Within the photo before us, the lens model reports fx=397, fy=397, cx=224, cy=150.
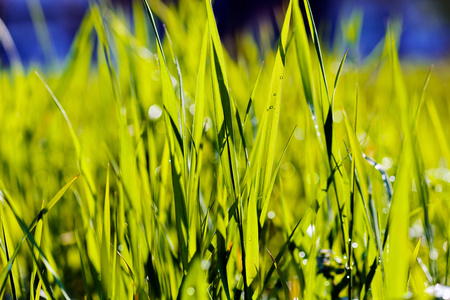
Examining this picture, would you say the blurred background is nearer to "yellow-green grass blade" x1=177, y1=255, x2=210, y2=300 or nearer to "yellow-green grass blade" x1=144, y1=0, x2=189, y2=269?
"yellow-green grass blade" x1=144, y1=0, x2=189, y2=269

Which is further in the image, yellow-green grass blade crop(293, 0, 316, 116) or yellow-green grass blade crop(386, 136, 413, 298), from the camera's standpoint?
yellow-green grass blade crop(293, 0, 316, 116)

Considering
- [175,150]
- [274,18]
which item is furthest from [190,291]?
[274,18]

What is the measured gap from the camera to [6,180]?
25.2 inches

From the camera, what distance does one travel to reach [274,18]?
10.1 meters

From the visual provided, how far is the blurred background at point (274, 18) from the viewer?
9.56 meters

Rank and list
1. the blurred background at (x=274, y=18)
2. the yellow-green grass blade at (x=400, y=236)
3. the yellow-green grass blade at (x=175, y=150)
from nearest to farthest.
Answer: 1. the yellow-green grass blade at (x=400, y=236)
2. the yellow-green grass blade at (x=175, y=150)
3. the blurred background at (x=274, y=18)

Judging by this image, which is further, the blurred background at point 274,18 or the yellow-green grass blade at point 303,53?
the blurred background at point 274,18

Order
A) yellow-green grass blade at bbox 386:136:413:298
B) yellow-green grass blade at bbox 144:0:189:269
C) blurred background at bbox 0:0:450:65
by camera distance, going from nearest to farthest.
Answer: yellow-green grass blade at bbox 386:136:413:298 → yellow-green grass blade at bbox 144:0:189:269 → blurred background at bbox 0:0:450:65

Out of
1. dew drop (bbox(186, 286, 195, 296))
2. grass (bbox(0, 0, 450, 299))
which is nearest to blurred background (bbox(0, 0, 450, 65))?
grass (bbox(0, 0, 450, 299))

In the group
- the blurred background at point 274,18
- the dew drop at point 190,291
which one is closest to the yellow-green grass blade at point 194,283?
the dew drop at point 190,291

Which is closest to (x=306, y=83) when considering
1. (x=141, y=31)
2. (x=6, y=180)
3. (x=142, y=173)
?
(x=142, y=173)

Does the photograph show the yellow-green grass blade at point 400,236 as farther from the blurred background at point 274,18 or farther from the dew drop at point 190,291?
the blurred background at point 274,18

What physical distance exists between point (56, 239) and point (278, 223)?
32 cm

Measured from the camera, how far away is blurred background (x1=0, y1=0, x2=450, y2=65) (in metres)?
9.56
